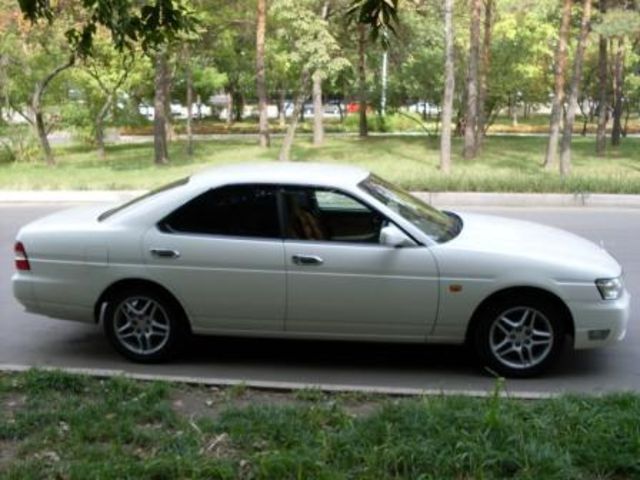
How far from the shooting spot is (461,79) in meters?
30.3

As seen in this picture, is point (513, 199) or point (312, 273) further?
point (513, 199)

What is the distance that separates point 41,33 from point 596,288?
802 inches

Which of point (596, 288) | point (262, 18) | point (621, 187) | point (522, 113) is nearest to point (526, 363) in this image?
point (596, 288)

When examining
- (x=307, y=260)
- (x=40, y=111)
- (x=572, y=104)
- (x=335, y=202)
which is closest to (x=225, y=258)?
(x=307, y=260)

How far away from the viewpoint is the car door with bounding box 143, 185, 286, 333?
602 cm

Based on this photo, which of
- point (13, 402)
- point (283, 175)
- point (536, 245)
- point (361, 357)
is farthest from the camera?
point (361, 357)

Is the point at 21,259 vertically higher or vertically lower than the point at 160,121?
lower

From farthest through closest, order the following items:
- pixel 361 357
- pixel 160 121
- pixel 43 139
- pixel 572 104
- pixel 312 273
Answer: pixel 43 139 < pixel 160 121 < pixel 572 104 < pixel 361 357 < pixel 312 273

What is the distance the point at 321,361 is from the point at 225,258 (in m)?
1.08

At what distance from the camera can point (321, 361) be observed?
6.39m

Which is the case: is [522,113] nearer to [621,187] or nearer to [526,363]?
[621,187]

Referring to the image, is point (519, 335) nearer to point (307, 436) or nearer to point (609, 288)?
point (609, 288)

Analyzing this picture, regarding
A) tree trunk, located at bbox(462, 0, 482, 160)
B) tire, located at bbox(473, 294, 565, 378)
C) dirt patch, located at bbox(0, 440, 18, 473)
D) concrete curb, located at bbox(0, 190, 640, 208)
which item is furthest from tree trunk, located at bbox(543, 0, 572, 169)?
dirt patch, located at bbox(0, 440, 18, 473)

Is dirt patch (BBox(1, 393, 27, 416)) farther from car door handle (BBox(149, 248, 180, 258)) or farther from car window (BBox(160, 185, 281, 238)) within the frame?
car window (BBox(160, 185, 281, 238))
